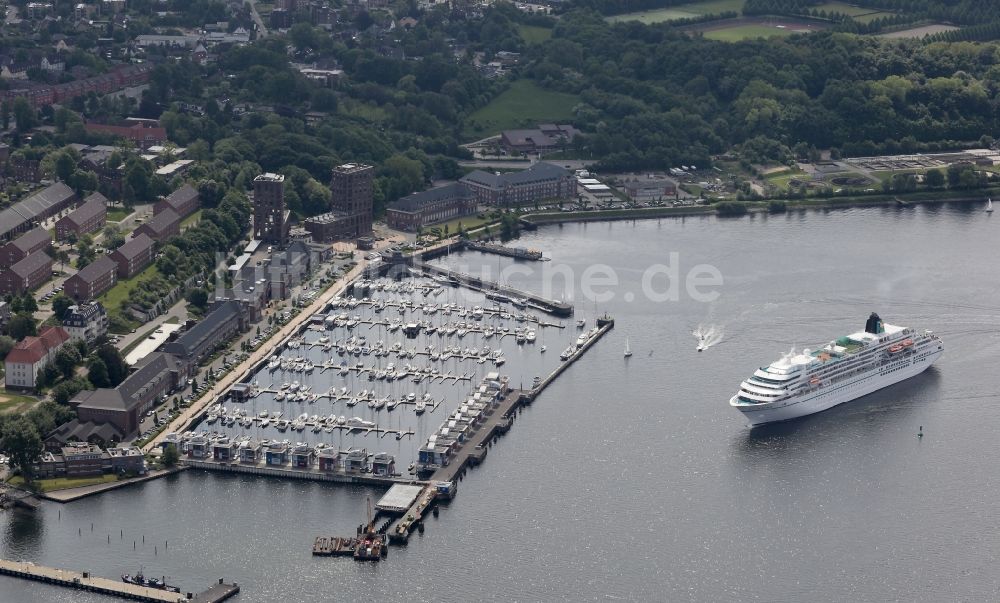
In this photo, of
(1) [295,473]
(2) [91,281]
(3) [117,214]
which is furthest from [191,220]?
(1) [295,473]

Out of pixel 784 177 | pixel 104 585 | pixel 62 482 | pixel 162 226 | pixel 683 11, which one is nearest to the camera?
pixel 104 585

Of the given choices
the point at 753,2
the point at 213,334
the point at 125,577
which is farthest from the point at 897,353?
the point at 753,2

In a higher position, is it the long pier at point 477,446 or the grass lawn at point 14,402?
the grass lawn at point 14,402

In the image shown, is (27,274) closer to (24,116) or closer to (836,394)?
(24,116)

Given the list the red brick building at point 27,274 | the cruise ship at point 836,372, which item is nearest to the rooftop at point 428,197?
the red brick building at point 27,274

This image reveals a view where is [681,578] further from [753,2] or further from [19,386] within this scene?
[753,2]

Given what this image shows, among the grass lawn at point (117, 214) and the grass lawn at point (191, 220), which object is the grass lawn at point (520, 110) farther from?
the grass lawn at point (117, 214)
